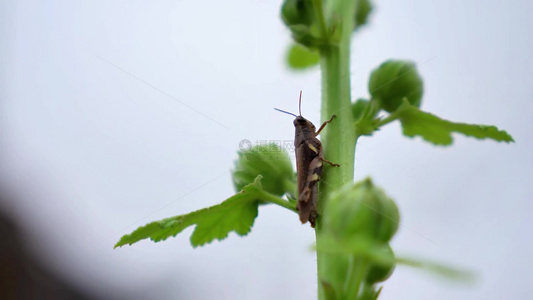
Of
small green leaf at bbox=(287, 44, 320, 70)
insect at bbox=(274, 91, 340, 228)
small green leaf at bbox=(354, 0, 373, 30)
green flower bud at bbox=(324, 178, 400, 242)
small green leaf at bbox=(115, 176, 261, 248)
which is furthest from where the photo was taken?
small green leaf at bbox=(287, 44, 320, 70)

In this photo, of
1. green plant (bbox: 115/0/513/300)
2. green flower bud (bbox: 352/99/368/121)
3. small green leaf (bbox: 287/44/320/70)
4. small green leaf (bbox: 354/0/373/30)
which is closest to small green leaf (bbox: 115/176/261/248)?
green plant (bbox: 115/0/513/300)

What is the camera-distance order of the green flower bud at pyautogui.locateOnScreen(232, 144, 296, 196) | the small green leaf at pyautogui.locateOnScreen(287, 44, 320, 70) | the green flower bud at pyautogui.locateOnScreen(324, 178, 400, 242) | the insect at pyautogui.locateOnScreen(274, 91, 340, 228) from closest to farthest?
the green flower bud at pyautogui.locateOnScreen(324, 178, 400, 242), the insect at pyautogui.locateOnScreen(274, 91, 340, 228), the green flower bud at pyautogui.locateOnScreen(232, 144, 296, 196), the small green leaf at pyautogui.locateOnScreen(287, 44, 320, 70)

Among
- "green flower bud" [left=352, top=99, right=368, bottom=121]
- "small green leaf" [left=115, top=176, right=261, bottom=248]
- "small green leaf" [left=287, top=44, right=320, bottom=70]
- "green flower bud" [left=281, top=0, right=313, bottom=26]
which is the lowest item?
"small green leaf" [left=115, top=176, right=261, bottom=248]

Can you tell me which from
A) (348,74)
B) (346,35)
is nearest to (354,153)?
(348,74)

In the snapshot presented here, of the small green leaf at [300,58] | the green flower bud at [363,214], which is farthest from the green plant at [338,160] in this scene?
the small green leaf at [300,58]

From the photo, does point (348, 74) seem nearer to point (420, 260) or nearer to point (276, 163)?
point (276, 163)

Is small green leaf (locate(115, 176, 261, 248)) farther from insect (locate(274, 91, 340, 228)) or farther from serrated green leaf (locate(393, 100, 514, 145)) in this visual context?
serrated green leaf (locate(393, 100, 514, 145))

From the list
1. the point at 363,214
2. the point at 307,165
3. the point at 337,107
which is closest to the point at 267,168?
the point at 307,165

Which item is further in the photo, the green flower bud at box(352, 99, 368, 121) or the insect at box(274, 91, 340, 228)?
the green flower bud at box(352, 99, 368, 121)
